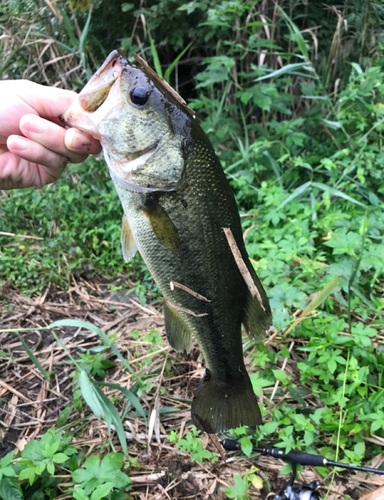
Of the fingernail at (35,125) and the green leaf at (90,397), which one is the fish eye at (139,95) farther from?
the green leaf at (90,397)

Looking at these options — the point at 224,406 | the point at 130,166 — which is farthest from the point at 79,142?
the point at 224,406

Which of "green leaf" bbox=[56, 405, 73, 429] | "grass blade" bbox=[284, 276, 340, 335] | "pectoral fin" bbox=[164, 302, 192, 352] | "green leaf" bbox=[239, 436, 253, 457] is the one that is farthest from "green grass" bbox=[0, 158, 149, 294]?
"green leaf" bbox=[239, 436, 253, 457]

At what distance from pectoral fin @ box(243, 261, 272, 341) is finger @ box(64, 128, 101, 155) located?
780 millimetres

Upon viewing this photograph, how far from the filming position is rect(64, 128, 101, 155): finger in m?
1.37

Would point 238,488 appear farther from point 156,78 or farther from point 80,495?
point 156,78

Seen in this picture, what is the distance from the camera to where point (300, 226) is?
102 inches

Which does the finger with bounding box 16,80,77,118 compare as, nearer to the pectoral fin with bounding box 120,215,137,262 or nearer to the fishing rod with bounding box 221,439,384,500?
the pectoral fin with bounding box 120,215,137,262

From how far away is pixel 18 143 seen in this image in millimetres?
1390

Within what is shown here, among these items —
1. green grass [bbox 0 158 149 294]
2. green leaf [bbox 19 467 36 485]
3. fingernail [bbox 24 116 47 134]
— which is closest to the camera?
fingernail [bbox 24 116 47 134]

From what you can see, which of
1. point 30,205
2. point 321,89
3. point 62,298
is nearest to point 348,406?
Answer: point 62,298

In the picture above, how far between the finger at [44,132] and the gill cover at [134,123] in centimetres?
11

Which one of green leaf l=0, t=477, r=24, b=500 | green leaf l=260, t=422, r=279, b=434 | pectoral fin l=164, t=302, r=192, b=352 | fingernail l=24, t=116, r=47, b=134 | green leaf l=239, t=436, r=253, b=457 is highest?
fingernail l=24, t=116, r=47, b=134

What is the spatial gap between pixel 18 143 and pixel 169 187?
0.62m

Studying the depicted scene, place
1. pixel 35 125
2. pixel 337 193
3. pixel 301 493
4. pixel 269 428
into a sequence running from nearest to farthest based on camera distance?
1. pixel 35 125
2. pixel 301 493
3. pixel 269 428
4. pixel 337 193
